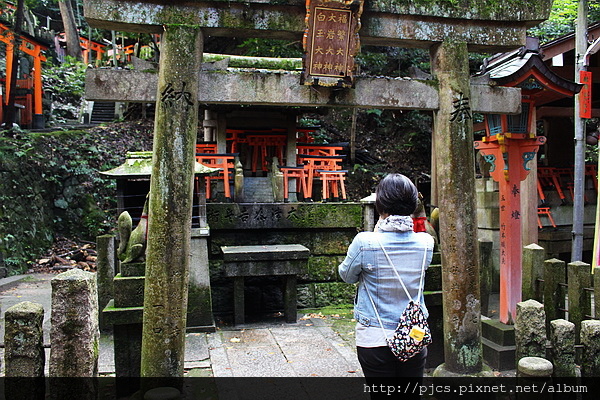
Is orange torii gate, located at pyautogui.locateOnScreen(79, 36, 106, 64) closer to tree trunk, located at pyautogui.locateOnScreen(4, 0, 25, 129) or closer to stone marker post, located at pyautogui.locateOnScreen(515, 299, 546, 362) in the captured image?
tree trunk, located at pyautogui.locateOnScreen(4, 0, 25, 129)

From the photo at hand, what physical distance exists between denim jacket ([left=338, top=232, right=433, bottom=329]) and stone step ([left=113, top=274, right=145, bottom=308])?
3931 millimetres

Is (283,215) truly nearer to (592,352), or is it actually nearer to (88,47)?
(592,352)

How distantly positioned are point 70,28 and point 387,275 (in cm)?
3017

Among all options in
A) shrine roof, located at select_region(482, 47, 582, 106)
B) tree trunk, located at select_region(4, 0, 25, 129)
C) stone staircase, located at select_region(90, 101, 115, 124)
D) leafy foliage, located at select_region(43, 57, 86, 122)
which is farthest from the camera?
stone staircase, located at select_region(90, 101, 115, 124)

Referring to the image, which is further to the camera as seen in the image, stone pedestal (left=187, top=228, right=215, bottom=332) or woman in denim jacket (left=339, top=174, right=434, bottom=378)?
stone pedestal (left=187, top=228, right=215, bottom=332)

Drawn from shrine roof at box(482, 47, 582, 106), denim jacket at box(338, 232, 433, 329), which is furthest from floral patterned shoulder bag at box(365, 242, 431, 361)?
shrine roof at box(482, 47, 582, 106)

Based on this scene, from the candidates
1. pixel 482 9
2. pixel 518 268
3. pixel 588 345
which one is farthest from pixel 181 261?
pixel 518 268

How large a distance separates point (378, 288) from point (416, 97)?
282 centimetres

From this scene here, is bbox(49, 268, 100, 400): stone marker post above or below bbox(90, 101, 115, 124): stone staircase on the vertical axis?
below

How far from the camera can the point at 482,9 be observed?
520cm

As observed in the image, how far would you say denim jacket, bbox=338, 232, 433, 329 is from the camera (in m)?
3.03

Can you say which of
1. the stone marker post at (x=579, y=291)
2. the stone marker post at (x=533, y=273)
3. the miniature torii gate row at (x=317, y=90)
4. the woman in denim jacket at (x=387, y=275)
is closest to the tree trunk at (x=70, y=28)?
the miniature torii gate row at (x=317, y=90)

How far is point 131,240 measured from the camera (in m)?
7.33

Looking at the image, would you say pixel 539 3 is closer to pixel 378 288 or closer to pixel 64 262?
pixel 378 288
